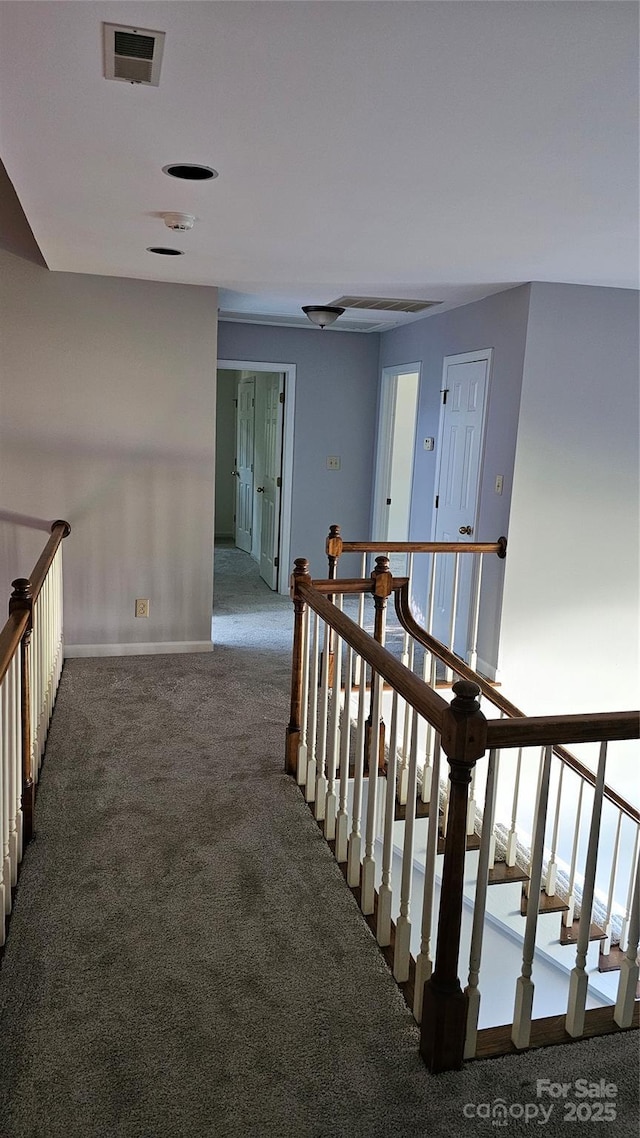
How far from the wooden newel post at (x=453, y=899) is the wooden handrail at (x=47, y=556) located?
172cm

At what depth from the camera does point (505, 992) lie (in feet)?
13.3

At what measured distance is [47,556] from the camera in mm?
3660

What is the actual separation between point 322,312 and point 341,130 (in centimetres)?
324

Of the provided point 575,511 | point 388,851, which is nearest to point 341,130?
point 388,851

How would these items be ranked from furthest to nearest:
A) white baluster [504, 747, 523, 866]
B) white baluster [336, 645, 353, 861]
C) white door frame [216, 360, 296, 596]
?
white door frame [216, 360, 296, 596], white baluster [504, 747, 523, 866], white baluster [336, 645, 353, 861]

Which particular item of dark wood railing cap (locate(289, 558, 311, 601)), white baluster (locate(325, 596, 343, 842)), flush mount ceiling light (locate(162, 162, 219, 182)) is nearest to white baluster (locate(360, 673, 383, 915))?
white baluster (locate(325, 596, 343, 842))

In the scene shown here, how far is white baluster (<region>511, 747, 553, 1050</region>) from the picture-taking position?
1.77 meters

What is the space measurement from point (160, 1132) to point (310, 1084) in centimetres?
34

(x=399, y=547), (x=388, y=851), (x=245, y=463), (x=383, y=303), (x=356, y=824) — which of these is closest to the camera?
(x=388, y=851)

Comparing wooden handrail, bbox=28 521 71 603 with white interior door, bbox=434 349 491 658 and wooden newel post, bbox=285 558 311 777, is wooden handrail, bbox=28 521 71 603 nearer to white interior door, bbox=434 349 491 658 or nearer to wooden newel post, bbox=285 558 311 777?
wooden newel post, bbox=285 558 311 777

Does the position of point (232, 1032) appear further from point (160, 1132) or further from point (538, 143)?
point (538, 143)

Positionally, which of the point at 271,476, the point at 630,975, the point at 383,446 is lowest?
the point at 630,975

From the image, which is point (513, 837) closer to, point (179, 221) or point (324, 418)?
point (179, 221)

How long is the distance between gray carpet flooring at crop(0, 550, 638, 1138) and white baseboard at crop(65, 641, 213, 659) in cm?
159
